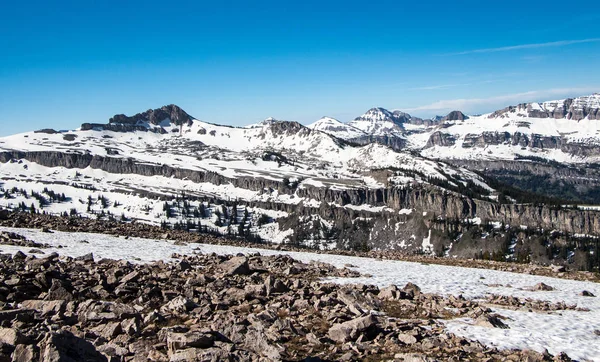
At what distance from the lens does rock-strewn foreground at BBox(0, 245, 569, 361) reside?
44.2 feet

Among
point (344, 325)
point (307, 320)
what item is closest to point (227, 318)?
point (307, 320)

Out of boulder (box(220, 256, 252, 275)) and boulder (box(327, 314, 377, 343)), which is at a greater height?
boulder (box(327, 314, 377, 343))

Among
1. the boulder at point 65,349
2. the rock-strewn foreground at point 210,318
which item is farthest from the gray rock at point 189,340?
the boulder at point 65,349

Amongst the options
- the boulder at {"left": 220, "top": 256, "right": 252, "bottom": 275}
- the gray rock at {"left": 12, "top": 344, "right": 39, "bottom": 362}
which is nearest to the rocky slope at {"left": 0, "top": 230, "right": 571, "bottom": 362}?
the gray rock at {"left": 12, "top": 344, "right": 39, "bottom": 362}

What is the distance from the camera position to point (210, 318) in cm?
1802

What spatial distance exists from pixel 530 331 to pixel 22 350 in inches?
A: 781

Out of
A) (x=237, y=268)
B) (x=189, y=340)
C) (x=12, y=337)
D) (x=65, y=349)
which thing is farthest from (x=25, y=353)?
(x=237, y=268)

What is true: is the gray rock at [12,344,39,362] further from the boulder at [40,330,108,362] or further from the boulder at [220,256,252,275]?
the boulder at [220,256,252,275]

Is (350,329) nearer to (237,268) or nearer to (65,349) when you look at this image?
(65,349)

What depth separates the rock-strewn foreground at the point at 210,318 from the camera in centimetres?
1348

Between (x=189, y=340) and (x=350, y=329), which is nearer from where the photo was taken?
(x=189, y=340)

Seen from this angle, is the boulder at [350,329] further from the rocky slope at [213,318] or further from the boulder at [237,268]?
the boulder at [237,268]

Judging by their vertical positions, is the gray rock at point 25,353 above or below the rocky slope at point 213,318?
above

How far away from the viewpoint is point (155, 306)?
20.1 meters
